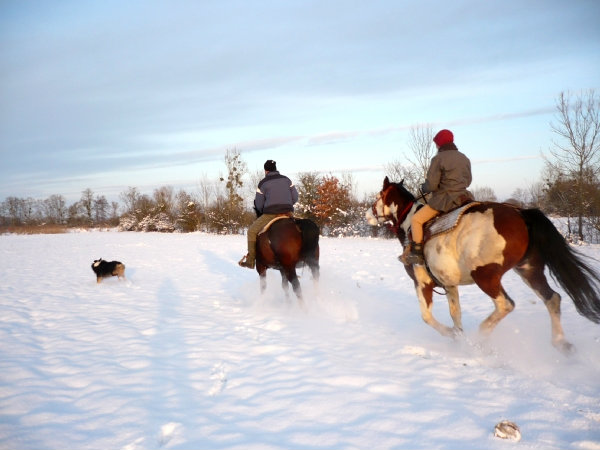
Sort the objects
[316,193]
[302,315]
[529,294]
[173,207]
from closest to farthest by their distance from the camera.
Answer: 1. [302,315]
2. [529,294]
3. [316,193]
4. [173,207]

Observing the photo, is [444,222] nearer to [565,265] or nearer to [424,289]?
[424,289]

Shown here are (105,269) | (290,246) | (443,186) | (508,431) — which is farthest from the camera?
(105,269)

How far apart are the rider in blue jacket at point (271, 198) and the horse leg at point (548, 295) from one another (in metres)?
4.04

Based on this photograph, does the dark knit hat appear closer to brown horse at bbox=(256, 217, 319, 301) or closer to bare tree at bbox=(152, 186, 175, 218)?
brown horse at bbox=(256, 217, 319, 301)

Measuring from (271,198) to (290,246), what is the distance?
1051 millimetres

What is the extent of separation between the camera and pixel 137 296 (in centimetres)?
814

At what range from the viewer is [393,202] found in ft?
16.9

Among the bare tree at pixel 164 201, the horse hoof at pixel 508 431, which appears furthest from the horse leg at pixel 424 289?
the bare tree at pixel 164 201

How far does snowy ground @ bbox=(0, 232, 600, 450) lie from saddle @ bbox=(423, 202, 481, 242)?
4.60 ft


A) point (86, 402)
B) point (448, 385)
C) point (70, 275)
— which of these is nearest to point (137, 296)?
point (70, 275)

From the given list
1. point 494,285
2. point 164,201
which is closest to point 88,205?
point 164,201

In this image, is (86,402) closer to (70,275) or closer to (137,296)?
(137,296)

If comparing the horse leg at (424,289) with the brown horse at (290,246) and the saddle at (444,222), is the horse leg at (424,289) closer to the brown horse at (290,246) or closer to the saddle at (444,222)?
the saddle at (444,222)

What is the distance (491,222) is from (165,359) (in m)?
4.12
